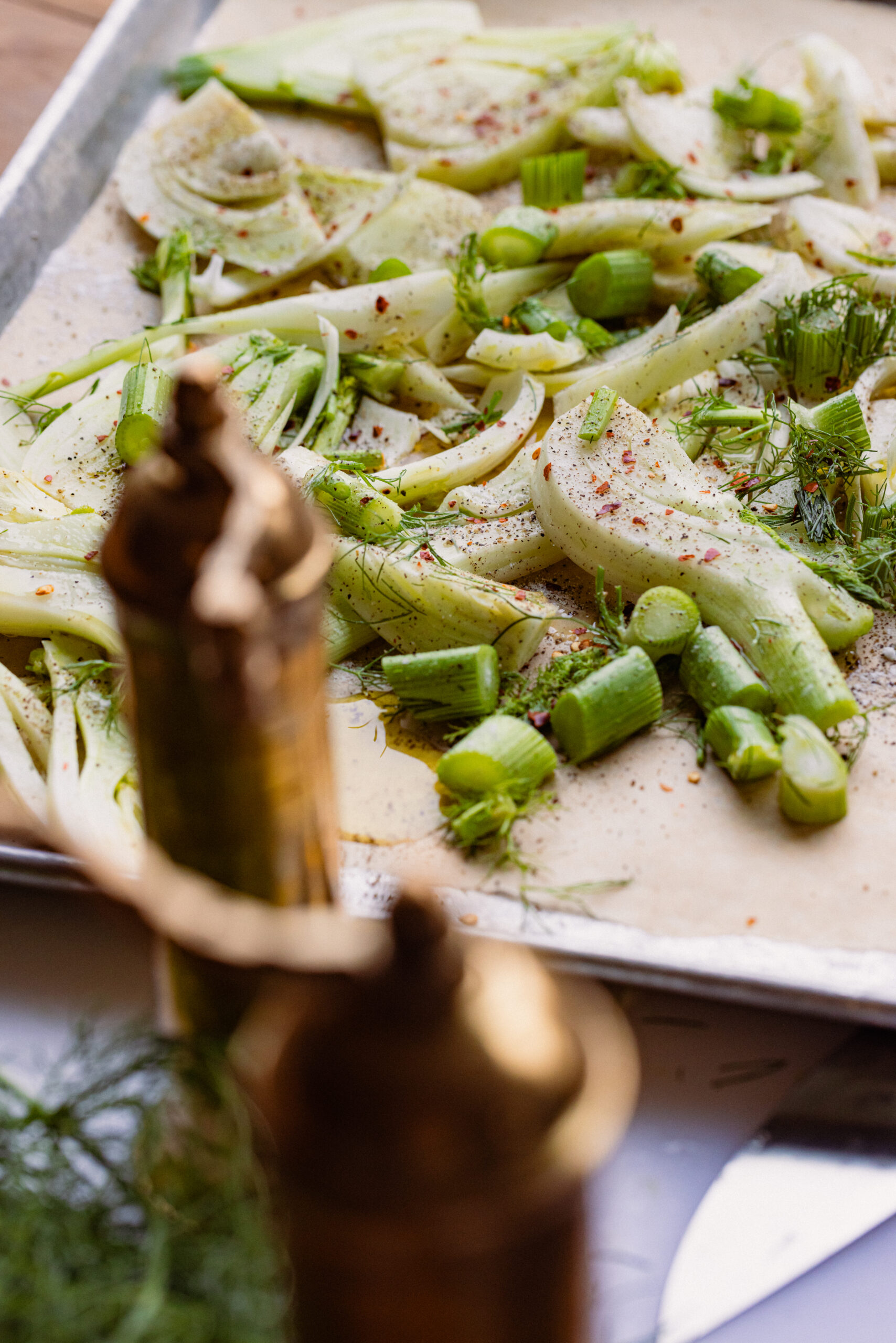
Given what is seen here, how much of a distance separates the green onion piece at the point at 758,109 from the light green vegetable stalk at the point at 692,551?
86 cm

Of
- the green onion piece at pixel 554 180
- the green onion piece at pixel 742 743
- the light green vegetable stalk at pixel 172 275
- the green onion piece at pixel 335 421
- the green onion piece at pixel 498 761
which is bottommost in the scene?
the green onion piece at pixel 742 743

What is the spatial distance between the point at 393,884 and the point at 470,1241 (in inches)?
19.5

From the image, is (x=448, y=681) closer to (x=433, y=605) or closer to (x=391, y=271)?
(x=433, y=605)

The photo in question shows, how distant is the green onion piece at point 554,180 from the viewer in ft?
6.19

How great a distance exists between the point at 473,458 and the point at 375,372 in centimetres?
22

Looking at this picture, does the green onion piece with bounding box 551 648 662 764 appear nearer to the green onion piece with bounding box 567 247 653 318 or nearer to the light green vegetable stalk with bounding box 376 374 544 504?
the light green vegetable stalk with bounding box 376 374 544 504

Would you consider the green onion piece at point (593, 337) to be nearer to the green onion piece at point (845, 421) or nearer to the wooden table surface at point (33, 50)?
the green onion piece at point (845, 421)

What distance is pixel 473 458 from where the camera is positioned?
4.73ft

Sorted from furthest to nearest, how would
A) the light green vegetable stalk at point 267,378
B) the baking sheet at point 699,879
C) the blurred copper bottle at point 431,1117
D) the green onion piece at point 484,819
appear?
the light green vegetable stalk at point 267,378 → the green onion piece at point 484,819 → the baking sheet at point 699,879 → the blurred copper bottle at point 431,1117

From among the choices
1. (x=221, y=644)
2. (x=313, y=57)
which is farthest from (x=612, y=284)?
(x=221, y=644)

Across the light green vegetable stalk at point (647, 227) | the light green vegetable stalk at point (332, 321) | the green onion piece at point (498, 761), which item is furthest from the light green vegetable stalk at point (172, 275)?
the green onion piece at point (498, 761)

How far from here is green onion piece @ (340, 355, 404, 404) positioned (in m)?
1.57

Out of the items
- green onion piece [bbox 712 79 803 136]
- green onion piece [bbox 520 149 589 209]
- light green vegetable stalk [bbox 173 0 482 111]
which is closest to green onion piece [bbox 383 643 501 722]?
green onion piece [bbox 520 149 589 209]

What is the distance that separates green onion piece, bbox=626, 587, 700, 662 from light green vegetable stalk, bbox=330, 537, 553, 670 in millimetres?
91
